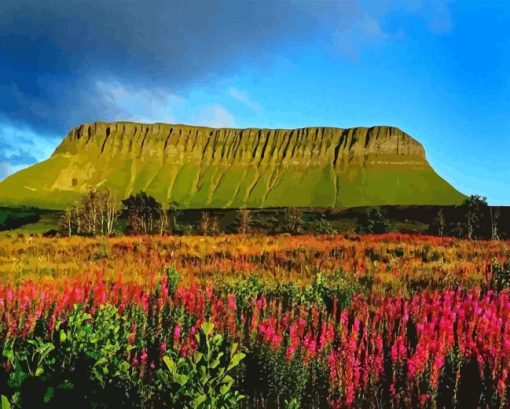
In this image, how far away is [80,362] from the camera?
3.77 m

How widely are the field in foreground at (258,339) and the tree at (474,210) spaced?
3589 inches

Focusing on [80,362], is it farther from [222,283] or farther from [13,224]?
[13,224]

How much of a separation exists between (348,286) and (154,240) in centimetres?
978

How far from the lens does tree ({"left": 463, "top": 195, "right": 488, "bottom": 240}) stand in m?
96.8

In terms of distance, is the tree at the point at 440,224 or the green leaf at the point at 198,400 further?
the tree at the point at 440,224

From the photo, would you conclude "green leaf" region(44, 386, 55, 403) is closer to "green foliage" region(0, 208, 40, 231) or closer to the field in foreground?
the field in foreground

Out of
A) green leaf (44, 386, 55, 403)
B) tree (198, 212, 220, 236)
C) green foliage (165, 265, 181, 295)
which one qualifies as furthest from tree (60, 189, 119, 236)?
green leaf (44, 386, 55, 403)

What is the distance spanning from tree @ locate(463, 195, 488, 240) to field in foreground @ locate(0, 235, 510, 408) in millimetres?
91166

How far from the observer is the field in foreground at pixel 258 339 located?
3.61m

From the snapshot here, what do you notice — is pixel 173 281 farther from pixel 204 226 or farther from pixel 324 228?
pixel 324 228

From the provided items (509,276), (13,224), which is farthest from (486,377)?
(13,224)

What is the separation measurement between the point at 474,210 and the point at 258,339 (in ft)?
334

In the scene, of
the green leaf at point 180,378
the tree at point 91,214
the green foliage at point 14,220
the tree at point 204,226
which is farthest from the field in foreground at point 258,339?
the green foliage at point 14,220

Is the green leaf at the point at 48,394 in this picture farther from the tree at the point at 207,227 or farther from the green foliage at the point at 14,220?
the green foliage at the point at 14,220
